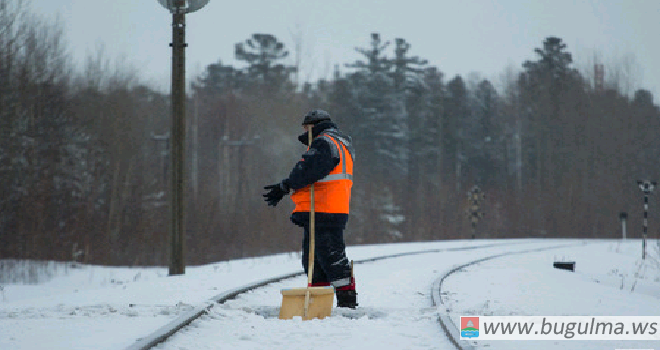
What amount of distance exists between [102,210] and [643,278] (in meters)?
18.5

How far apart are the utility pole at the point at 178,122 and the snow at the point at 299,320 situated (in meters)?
0.66

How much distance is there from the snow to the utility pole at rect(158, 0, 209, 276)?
66cm

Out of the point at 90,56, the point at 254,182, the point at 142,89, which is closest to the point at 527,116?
the point at 254,182

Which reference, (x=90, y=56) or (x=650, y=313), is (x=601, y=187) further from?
(x=650, y=313)

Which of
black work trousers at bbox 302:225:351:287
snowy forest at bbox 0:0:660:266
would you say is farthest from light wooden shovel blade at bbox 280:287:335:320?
snowy forest at bbox 0:0:660:266

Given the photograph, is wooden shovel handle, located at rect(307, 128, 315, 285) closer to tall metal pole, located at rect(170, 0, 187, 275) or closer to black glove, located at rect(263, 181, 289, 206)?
black glove, located at rect(263, 181, 289, 206)

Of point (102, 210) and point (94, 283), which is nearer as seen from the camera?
point (94, 283)

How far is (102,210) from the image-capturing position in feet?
95.8

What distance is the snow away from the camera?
6562 mm

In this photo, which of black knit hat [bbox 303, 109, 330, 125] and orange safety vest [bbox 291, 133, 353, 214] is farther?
black knit hat [bbox 303, 109, 330, 125]

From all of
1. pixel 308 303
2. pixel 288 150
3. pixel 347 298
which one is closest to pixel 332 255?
pixel 347 298

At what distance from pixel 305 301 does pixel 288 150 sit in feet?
175

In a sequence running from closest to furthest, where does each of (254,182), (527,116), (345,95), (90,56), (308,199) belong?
1. (308,199)
2. (90,56)
3. (254,182)
4. (345,95)
5. (527,116)

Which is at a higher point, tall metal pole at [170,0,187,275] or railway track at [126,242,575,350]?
tall metal pole at [170,0,187,275]
